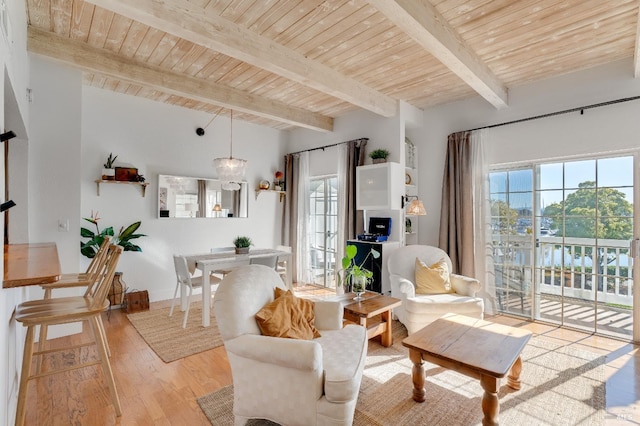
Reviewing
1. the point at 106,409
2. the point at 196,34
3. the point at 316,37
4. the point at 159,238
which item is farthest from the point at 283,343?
the point at 159,238

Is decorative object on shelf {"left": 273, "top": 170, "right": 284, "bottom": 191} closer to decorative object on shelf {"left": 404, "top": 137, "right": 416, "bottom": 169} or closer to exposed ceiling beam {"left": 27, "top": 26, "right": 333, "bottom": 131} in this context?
exposed ceiling beam {"left": 27, "top": 26, "right": 333, "bottom": 131}

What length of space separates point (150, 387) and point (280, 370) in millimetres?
1259

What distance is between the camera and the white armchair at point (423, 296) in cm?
315

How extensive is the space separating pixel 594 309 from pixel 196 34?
464cm

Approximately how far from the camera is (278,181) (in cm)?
597

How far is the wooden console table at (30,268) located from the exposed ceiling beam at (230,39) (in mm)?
1604

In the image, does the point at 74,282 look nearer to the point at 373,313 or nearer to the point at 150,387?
the point at 150,387

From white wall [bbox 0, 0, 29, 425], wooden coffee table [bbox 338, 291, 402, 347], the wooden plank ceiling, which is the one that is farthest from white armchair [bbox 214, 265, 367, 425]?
the wooden plank ceiling

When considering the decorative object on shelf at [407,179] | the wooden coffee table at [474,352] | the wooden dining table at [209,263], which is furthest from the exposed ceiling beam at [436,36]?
the wooden dining table at [209,263]

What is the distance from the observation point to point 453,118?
444 cm

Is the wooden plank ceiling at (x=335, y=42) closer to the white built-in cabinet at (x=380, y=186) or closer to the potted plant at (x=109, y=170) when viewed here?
the white built-in cabinet at (x=380, y=186)

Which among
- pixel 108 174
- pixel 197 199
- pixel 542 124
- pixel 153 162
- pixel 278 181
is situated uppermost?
pixel 542 124

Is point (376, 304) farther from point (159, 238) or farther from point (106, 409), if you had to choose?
point (159, 238)

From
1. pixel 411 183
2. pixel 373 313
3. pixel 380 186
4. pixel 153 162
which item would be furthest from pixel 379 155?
pixel 153 162
